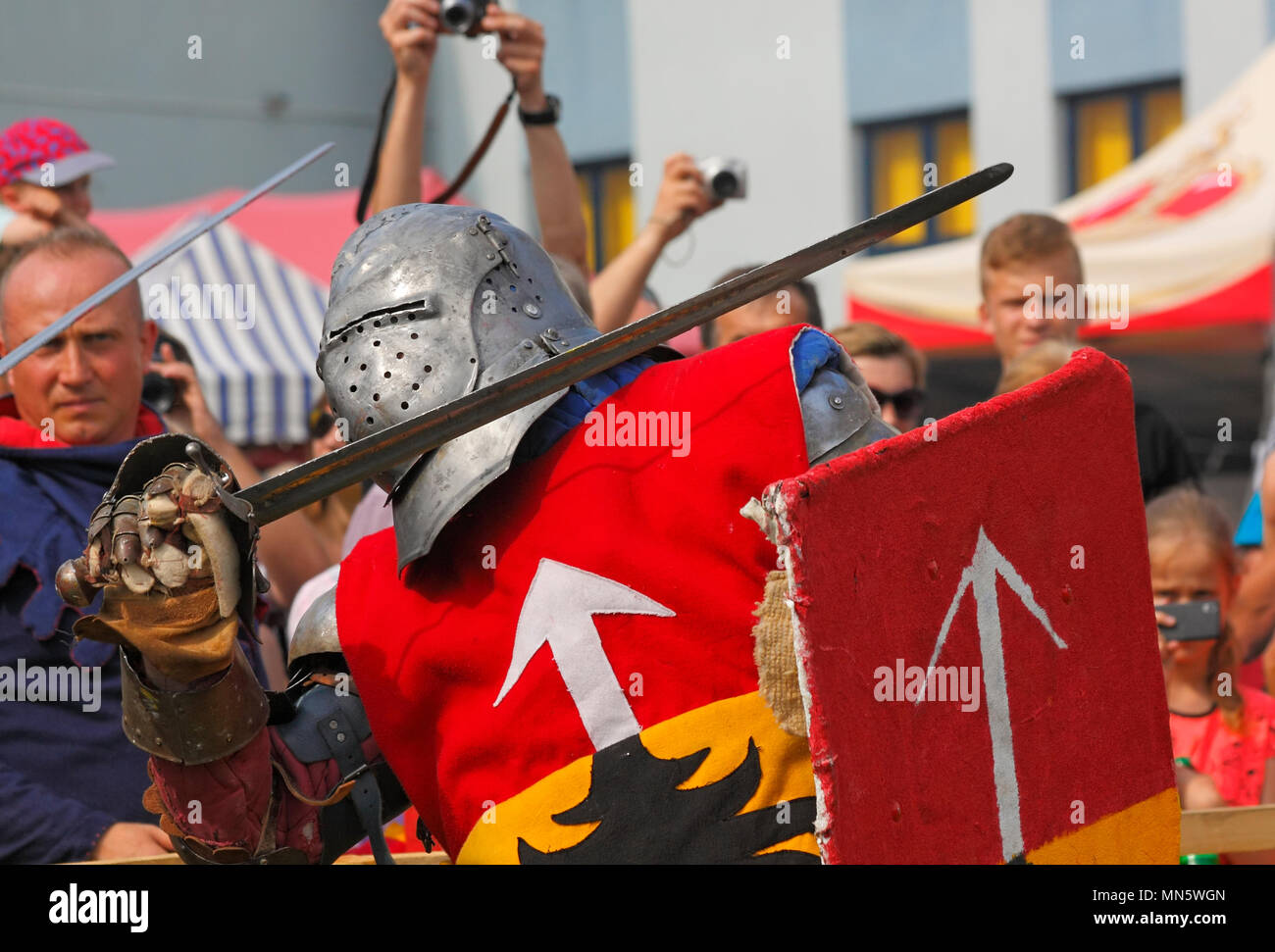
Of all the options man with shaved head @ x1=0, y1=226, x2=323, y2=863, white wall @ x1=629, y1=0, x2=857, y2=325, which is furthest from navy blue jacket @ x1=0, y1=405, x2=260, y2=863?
white wall @ x1=629, y1=0, x2=857, y2=325

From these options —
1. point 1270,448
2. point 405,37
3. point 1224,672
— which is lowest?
point 1224,672

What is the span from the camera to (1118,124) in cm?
1118

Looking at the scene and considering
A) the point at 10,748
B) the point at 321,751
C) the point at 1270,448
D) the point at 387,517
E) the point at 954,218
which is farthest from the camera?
the point at 954,218

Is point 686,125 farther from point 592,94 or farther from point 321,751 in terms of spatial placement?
point 321,751

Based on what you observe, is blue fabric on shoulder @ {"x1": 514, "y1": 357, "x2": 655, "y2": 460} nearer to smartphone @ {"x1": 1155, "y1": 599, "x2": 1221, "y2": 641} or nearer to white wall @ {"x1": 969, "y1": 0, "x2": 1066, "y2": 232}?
smartphone @ {"x1": 1155, "y1": 599, "x2": 1221, "y2": 641}

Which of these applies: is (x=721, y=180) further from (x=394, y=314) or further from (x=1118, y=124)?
(x=1118, y=124)

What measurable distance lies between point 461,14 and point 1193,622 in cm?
210

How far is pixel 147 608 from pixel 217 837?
44cm

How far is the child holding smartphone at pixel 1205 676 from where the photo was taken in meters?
3.23

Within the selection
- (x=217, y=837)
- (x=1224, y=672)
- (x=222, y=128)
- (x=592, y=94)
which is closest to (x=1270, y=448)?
(x=1224, y=672)

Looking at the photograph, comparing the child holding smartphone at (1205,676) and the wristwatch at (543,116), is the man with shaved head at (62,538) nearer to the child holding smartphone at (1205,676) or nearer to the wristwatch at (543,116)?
the wristwatch at (543,116)
